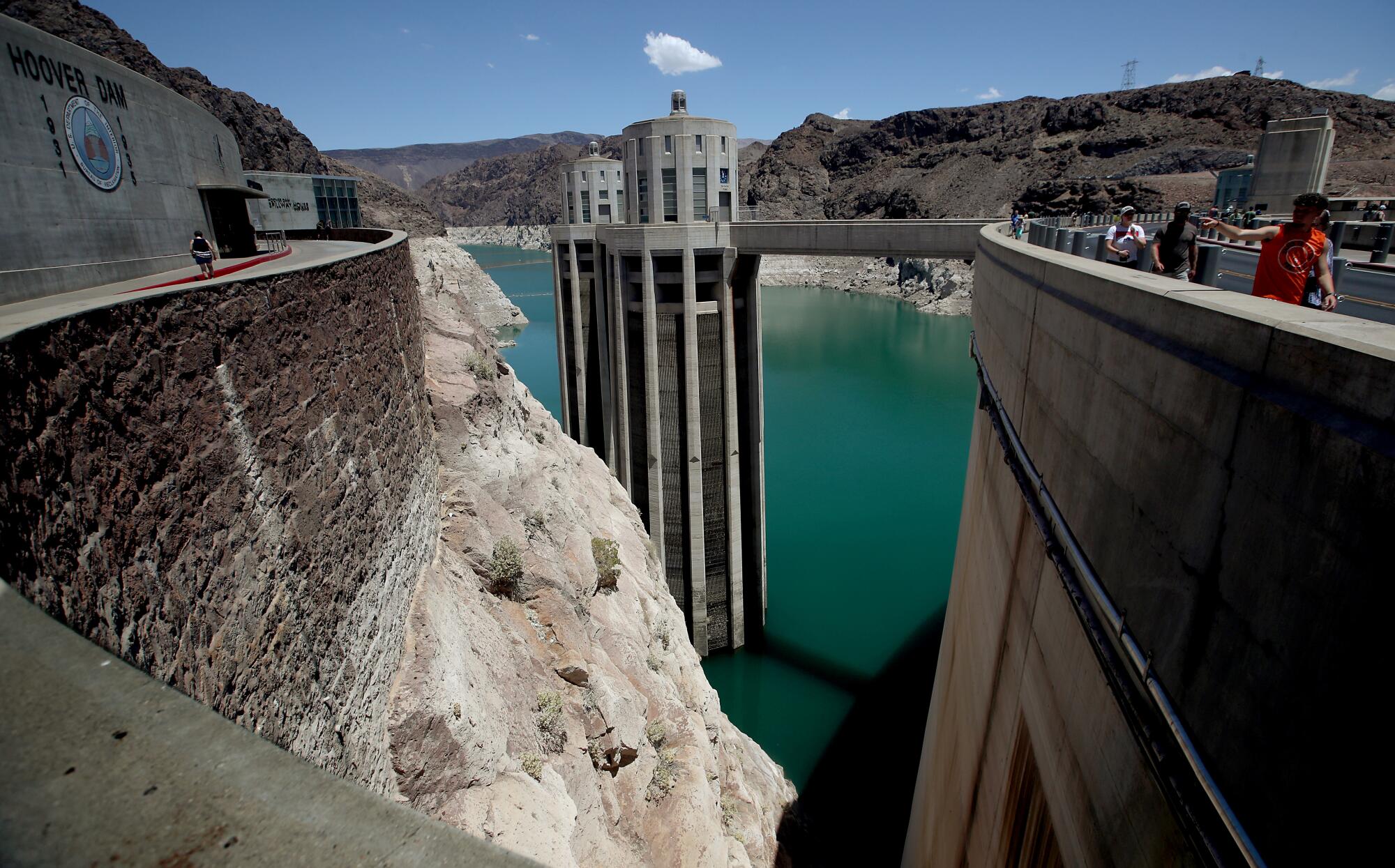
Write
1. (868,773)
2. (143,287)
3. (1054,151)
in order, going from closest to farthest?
(143,287)
(868,773)
(1054,151)

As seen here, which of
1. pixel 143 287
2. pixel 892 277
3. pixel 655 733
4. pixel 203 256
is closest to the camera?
pixel 143 287

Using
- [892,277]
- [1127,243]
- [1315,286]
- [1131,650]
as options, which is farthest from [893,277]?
[1131,650]

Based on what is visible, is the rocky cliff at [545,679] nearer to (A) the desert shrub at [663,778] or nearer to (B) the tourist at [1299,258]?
(A) the desert shrub at [663,778]

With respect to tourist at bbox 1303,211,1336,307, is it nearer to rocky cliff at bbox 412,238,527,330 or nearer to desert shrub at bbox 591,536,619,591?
desert shrub at bbox 591,536,619,591

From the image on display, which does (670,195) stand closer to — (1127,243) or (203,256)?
(203,256)

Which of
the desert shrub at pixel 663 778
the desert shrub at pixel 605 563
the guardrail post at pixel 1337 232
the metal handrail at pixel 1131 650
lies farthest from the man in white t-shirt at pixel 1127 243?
the desert shrub at pixel 605 563

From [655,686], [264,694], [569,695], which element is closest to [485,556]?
[569,695]

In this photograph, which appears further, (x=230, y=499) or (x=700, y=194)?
(x=700, y=194)
